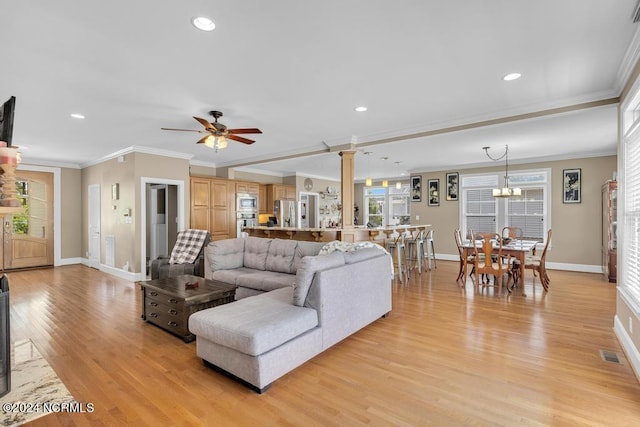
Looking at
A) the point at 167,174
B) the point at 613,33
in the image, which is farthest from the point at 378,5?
the point at 167,174

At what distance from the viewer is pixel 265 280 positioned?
401cm

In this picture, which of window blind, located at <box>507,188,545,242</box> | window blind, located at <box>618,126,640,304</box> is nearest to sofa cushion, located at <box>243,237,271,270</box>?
window blind, located at <box>618,126,640,304</box>

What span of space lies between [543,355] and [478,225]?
616 cm

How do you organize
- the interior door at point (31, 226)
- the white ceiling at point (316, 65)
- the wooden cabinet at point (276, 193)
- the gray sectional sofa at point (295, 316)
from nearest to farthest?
the white ceiling at point (316, 65) → the gray sectional sofa at point (295, 316) → the interior door at point (31, 226) → the wooden cabinet at point (276, 193)

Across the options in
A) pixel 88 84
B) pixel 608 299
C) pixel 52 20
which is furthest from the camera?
pixel 608 299

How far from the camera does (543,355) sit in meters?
2.84

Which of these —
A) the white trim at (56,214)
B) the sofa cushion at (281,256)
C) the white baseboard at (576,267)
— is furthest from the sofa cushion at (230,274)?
the white baseboard at (576,267)

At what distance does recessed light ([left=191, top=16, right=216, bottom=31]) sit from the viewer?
2.20 meters

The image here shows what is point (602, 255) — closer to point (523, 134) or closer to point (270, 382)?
point (523, 134)

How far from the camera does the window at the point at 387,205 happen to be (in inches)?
440

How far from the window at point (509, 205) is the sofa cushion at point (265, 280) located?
633cm

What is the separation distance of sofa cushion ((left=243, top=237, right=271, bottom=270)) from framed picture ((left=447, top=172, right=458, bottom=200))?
20.0 ft

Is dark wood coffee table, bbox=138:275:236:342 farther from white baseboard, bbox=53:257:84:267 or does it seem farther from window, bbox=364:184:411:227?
window, bbox=364:184:411:227

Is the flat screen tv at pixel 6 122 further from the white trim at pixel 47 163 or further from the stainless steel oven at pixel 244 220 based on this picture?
the white trim at pixel 47 163
